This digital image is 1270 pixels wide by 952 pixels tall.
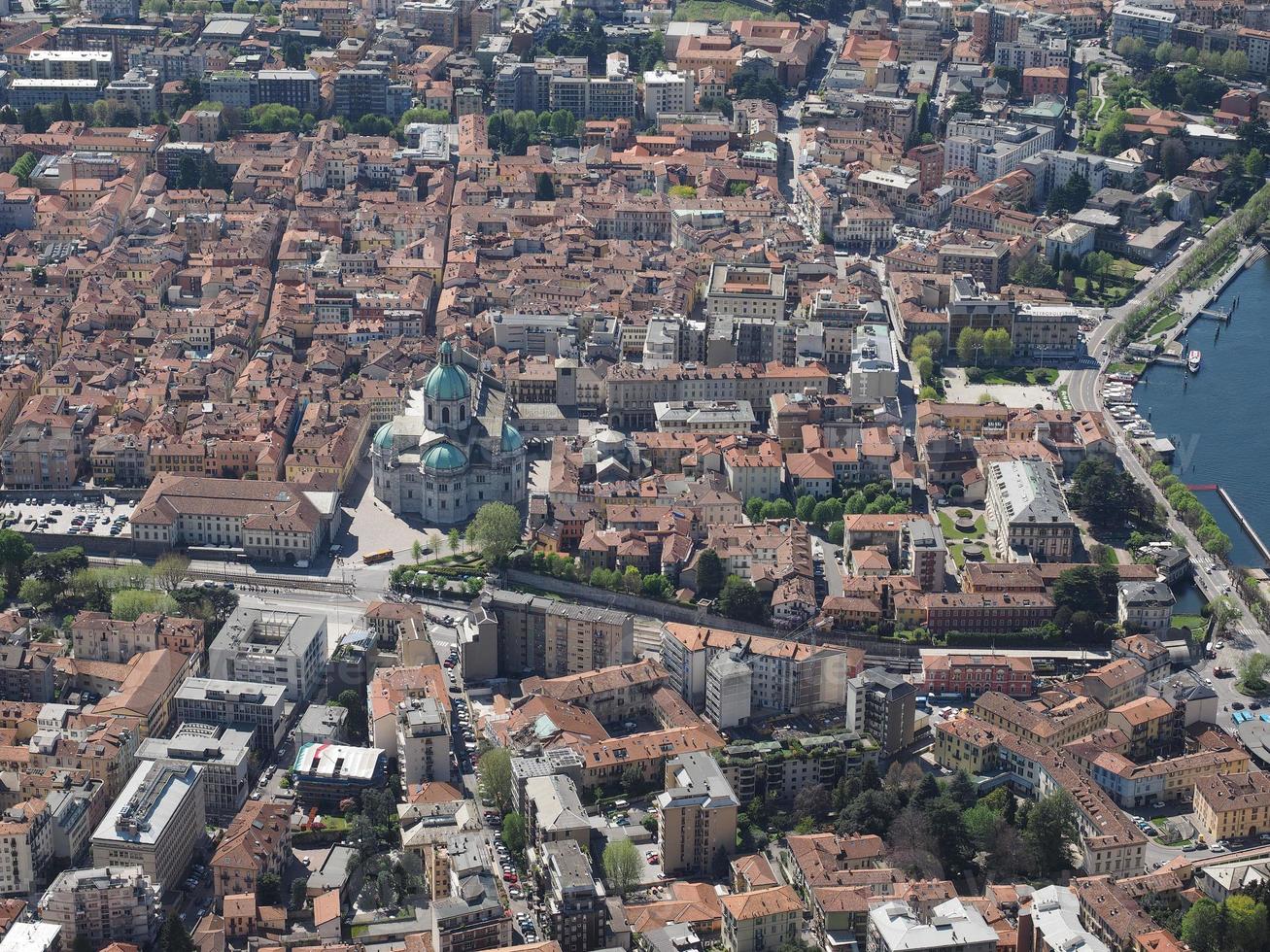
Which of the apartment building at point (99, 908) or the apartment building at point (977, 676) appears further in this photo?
the apartment building at point (977, 676)

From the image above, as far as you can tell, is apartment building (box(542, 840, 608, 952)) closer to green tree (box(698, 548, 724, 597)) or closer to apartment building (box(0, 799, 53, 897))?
apartment building (box(0, 799, 53, 897))

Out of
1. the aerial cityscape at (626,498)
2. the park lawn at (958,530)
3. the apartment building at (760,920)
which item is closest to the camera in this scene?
the apartment building at (760,920)

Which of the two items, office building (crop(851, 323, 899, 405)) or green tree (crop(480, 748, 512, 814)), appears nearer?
green tree (crop(480, 748, 512, 814))

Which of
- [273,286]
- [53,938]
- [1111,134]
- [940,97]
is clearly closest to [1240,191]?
[1111,134]

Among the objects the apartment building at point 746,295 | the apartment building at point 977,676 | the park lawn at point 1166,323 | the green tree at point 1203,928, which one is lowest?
the green tree at point 1203,928

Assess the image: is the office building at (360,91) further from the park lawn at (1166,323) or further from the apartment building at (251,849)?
the apartment building at (251,849)

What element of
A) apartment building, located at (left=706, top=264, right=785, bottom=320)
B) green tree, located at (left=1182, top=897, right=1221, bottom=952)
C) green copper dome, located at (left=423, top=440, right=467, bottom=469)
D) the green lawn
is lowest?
green tree, located at (left=1182, top=897, right=1221, bottom=952)

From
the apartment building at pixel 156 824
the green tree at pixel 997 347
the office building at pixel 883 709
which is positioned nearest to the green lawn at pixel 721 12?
the green tree at pixel 997 347

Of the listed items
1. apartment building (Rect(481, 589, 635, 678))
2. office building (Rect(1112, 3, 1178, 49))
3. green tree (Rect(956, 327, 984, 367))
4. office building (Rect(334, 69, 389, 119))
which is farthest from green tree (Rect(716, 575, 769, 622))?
office building (Rect(1112, 3, 1178, 49))
